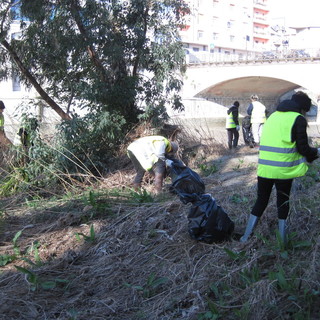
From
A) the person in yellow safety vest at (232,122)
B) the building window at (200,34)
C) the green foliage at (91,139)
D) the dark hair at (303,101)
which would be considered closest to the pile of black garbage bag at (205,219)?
the dark hair at (303,101)

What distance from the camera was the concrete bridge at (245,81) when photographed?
120 feet

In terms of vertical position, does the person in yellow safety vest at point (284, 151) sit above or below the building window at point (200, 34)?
below

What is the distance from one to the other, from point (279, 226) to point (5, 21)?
28.3 feet

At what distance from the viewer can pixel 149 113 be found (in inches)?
410

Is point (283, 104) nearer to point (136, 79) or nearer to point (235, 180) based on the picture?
point (235, 180)

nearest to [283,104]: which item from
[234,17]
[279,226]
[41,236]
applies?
[279,226]

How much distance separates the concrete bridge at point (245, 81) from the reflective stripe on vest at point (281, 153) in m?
29.8

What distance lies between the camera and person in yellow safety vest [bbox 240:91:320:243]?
12.8 ft

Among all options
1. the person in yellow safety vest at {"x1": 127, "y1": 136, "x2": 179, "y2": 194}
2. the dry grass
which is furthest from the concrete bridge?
the dry grass

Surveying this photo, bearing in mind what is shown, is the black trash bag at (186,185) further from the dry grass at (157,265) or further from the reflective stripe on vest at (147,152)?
the reflective stripe on vest at (147,152)

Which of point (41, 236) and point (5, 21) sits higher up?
point (5, 21)

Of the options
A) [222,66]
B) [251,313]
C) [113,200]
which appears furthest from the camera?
[222,66]

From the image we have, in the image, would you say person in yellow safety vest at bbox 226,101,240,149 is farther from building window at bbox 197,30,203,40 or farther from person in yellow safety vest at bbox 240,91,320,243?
building window at bbox 197,30,203,40

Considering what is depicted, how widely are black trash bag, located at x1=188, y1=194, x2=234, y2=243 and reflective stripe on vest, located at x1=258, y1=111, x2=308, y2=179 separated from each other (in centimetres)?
61
